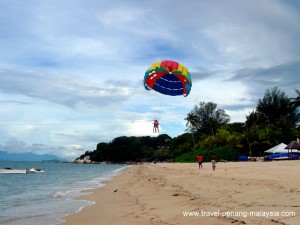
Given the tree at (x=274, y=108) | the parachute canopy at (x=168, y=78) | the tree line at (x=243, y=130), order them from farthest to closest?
1. the tree at (x=274, y=108)
2. the tree line at (x=243, y=130)
3. the parachute canopy at (x=168, y=78)

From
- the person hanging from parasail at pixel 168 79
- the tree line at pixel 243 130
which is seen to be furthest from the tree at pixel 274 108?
the person hanging from parasail at pixel 168 79

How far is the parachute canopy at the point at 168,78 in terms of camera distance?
20.9m

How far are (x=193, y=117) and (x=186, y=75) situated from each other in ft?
189

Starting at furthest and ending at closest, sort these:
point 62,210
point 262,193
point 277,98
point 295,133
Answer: point 277,98, point 295,133, point 62,210, point 262,193

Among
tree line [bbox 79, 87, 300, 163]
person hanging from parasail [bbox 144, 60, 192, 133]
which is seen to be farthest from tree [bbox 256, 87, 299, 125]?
person hanging from parasail [bbox 144, 60, 192, 133]

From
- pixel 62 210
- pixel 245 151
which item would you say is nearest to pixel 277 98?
pixel 245 151

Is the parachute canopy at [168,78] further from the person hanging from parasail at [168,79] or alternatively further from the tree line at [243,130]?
the tree line at [243,130]

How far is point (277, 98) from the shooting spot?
71.1 metres

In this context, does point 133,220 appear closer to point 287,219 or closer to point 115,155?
point 287,219

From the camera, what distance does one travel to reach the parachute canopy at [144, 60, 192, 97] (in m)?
20.9

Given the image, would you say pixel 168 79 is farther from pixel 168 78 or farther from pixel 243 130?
pixel 243 130

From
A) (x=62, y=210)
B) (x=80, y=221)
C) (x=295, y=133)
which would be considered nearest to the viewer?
(x=80, y=221)

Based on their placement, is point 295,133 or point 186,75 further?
point 295,133

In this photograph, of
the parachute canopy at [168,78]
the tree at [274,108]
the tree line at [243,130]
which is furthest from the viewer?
the tree at [274,108]
